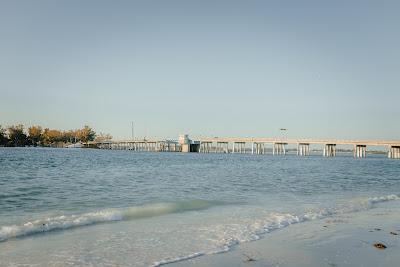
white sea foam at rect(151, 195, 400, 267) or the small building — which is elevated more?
the small building

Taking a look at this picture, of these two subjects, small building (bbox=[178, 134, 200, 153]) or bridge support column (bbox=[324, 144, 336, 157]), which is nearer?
bridge support column (bbox=[324, 144, 336, 157])

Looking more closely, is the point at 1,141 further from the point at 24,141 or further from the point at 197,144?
the point at 197,144

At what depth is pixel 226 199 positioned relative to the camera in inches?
714

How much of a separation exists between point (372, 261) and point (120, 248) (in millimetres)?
5055

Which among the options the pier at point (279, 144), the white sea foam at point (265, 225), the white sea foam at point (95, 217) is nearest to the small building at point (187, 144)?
the pier at point (279, 144)

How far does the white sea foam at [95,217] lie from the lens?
10363mm

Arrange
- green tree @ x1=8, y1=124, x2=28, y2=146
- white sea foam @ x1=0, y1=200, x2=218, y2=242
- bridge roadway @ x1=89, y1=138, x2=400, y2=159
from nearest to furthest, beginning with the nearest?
white sea foam @ x1=0, y1=200, x2=218, y2=242, bridge roadway @ x1=89, y1=138, x2=400, y2=159, green tree @ x1=8, y1=124, x2=28, y2=146

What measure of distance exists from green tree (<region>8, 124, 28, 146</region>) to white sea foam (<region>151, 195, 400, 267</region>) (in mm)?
195273

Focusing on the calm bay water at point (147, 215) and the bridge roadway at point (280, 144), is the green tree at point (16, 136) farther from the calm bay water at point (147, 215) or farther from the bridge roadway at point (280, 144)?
the calm bay water at point (147, 215)

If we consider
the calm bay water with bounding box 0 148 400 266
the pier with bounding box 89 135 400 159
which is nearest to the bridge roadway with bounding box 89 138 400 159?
the pier with bounding box 89 135 400 159

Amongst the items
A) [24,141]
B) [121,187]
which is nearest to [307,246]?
[121,187]

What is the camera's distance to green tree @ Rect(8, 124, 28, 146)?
190m

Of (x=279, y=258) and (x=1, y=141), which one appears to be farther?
(x=1, y=141)

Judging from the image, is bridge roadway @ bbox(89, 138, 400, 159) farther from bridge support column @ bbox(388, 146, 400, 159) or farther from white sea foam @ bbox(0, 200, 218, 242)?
white sea foam @ bbox(0, 200, 218, 242)
